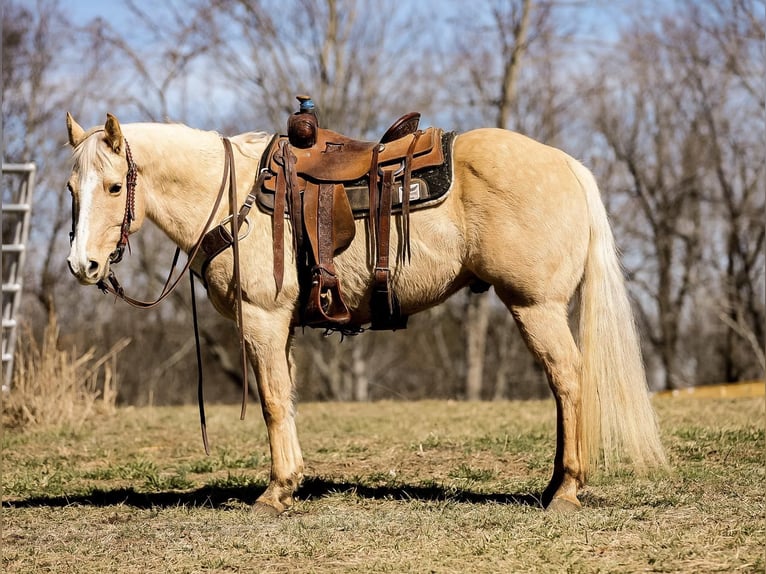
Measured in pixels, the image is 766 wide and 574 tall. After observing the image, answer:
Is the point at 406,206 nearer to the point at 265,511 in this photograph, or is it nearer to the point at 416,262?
the point at 416,262

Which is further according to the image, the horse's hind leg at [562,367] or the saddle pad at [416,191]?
the saddle pad at [416,191]

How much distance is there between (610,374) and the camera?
500cm

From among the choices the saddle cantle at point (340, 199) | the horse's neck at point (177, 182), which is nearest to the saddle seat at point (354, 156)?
the saddle cantle at point (340, 199)

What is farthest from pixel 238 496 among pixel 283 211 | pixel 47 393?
pixel 47 393


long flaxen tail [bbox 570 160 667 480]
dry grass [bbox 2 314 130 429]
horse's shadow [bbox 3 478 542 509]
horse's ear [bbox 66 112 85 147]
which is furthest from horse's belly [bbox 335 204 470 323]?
dry grass [bbox 2 314 130 429]

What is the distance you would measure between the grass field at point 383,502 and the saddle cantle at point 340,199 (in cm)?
120

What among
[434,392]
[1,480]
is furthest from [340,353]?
[1,480]

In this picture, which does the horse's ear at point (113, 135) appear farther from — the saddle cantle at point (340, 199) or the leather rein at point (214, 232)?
the saddle cantle at point (340, 199)

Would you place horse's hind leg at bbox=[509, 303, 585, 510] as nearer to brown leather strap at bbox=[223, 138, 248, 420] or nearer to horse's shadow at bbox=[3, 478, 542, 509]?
horse's shadow at bbox=[3, 478, 542, 509]

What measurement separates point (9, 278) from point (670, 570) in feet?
27.7

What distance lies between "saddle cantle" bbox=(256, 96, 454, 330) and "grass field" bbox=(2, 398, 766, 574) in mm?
1198

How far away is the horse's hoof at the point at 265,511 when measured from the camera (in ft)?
16.6

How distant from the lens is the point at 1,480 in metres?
6.52

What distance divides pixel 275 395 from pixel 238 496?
38.2 inches
